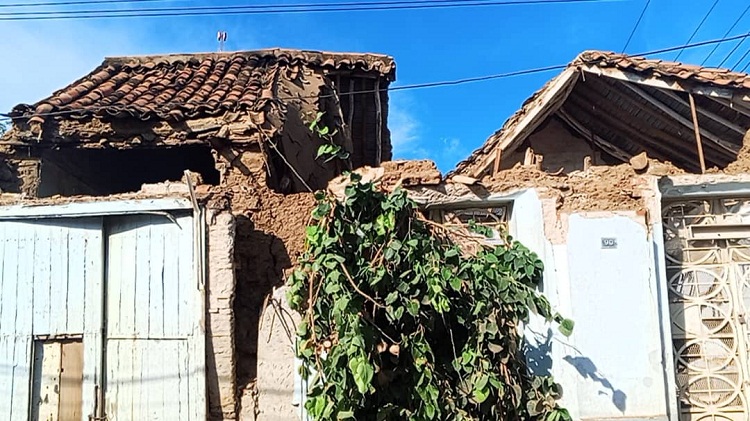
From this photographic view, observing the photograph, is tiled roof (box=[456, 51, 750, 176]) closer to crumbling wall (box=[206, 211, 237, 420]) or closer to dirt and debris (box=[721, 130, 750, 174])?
dirt and debris (box=[721, 130, 750, 174])

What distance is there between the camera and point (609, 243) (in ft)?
18.7

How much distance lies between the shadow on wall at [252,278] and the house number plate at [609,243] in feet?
9.90

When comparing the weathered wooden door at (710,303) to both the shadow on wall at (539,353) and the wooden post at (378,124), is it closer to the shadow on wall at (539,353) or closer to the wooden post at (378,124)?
the shadow on wall at (539,353)

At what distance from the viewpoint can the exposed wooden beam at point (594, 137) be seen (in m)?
8.81

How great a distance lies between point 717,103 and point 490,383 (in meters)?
4.49

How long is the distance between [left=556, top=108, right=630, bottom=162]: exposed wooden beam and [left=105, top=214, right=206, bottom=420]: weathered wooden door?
5.47 meters

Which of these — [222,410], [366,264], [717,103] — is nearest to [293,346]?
[222,410]

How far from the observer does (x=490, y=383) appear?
5.02 metres

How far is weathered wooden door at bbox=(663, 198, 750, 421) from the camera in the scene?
5.75 m

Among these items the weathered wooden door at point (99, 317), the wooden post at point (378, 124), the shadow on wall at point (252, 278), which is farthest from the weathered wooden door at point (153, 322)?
the wooden post at point (378, 124)

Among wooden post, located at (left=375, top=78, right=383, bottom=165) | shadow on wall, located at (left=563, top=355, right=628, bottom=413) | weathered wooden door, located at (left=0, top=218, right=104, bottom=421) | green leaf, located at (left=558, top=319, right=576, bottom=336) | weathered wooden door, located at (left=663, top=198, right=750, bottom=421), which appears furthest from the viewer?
wooden post, located at (left=375, top=78, right=383, bottom=165)

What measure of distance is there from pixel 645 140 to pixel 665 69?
6.40 ft

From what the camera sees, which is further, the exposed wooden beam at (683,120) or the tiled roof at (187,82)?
the exposed wooden beam at (683,120)

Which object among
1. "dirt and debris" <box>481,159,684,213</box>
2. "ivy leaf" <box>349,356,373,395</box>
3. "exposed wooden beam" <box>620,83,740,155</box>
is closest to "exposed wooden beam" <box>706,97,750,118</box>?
"exposed wooden beam" <box>620,83,740,155</box>
